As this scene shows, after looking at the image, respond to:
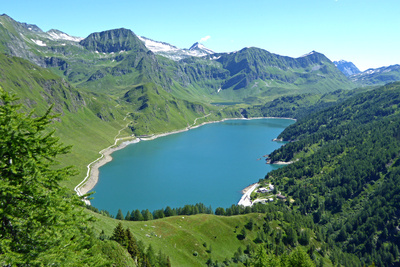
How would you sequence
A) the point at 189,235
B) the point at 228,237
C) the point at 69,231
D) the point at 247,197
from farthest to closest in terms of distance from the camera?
1. the point at 247,197
2. the point at 228,237
3. the point at 189,235
4. the point at 69,231

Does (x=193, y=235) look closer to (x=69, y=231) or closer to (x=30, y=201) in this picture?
(x=69, y=231)

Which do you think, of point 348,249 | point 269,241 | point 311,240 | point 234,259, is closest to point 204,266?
point 234,259

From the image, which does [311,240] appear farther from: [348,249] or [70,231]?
[70,231]

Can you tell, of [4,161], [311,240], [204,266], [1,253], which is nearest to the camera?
[1,253]

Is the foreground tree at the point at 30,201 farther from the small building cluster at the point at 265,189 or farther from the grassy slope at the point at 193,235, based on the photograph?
the small building cluster at the point at 265,189

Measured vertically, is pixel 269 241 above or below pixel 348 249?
above

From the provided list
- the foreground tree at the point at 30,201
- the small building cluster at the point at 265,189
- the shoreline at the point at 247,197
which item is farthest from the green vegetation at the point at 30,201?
the small building cluster at the point at 265,189

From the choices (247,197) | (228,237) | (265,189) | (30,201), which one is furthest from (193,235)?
(265,189)

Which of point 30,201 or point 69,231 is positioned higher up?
point 30,201

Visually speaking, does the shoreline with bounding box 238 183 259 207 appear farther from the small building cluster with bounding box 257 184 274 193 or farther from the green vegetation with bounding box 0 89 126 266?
the green vegetation with bounding box 0 89 126 266
